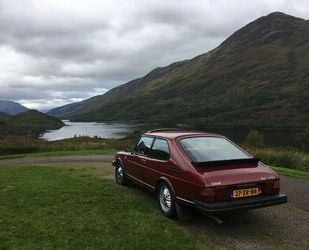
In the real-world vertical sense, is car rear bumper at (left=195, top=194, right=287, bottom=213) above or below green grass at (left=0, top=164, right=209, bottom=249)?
above

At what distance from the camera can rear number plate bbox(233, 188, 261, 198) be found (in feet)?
25.2

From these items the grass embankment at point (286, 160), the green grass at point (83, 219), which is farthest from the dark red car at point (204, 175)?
the grass embankment at point (286, 160)

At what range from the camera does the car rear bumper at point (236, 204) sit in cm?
741

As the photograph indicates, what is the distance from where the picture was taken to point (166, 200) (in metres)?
8.84

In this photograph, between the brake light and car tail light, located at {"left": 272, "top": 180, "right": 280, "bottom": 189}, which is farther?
car tail light, located at {"left": 272, "top": 180, "right": 280, "bottom": 189}

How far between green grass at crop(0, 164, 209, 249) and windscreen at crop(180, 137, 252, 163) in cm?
139

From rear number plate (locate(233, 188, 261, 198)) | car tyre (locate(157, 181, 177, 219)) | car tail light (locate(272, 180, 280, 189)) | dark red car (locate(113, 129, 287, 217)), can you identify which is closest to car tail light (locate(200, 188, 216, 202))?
dark red car (locate(113, 129, 287, 217))

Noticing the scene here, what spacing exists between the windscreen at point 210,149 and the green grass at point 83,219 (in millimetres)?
1387

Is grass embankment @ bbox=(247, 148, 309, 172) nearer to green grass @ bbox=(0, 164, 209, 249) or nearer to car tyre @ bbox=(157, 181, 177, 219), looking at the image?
green grass @ bbox=(0, 164, 209, 249)

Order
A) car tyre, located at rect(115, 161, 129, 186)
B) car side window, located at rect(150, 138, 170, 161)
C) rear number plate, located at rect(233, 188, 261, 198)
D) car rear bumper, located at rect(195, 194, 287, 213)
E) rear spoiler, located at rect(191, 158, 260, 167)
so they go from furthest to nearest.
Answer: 1. car tyre, located at rect(115, 161, 129, 186)
2. car side window, located at rect(150, 138, 170, 161)
3. rear spoiler, located at rect(191, 158, 260, 167)
4. rear number plate, located at rect(233, 188, 261, 198)
5. car rear bumper, located at rect(195, 194, 287, 213)

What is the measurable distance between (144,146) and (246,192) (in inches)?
134

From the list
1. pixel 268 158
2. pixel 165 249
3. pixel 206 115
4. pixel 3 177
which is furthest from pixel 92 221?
pixel 206 115

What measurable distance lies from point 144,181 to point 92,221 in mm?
2119

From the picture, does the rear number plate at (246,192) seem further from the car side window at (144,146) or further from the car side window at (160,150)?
the car side window at (144,146)
